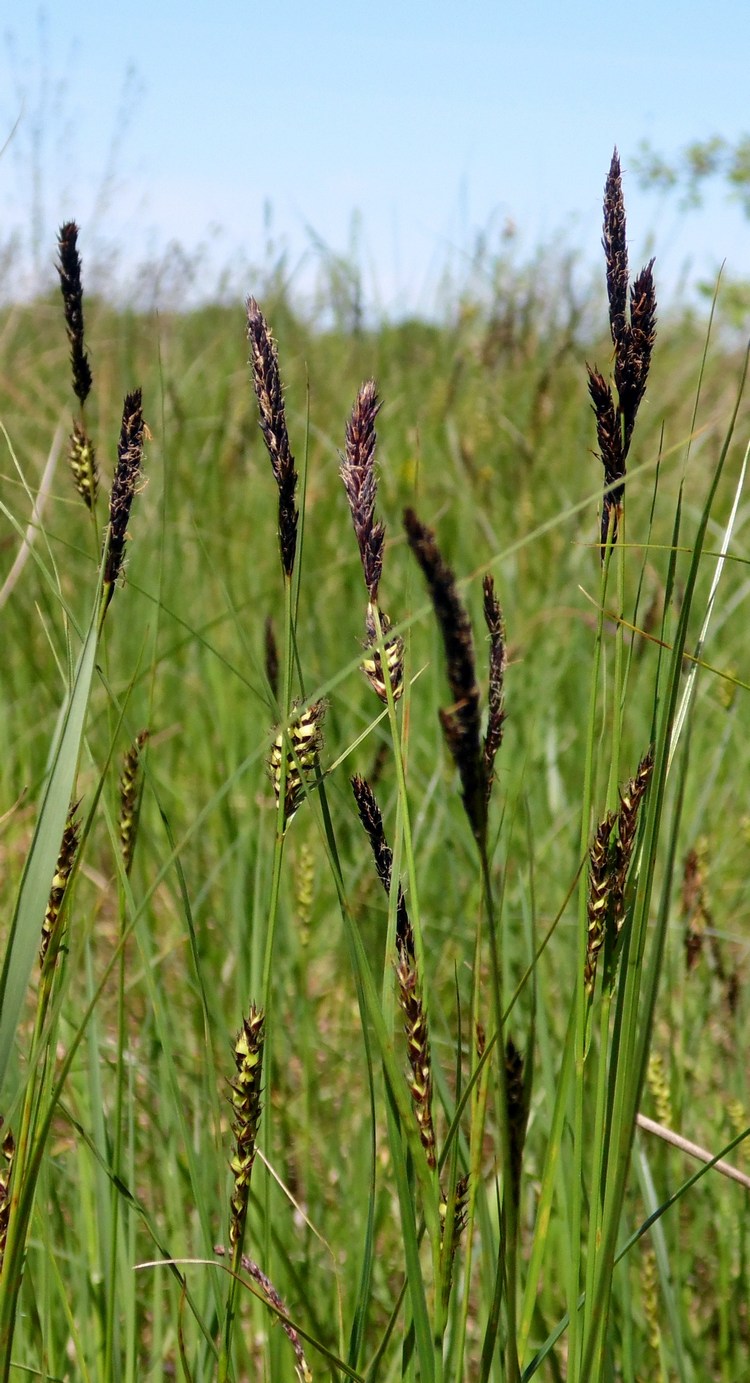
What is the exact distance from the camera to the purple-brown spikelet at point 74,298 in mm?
836

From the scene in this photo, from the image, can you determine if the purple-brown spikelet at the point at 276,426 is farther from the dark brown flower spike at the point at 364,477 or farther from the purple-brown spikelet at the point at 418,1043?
the purple-brown spikelet at the point at 418,1043

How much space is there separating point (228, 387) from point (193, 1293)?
360 cm

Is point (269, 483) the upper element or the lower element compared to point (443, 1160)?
upper

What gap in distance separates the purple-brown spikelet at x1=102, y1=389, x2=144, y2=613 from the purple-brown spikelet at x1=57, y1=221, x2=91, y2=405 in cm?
14

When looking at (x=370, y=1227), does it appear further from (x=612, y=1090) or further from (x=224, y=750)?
(x=224, y=750)

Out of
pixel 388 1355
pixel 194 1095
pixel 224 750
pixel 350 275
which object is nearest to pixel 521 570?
pixel 350 275

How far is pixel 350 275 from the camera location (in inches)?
132

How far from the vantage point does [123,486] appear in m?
0.68

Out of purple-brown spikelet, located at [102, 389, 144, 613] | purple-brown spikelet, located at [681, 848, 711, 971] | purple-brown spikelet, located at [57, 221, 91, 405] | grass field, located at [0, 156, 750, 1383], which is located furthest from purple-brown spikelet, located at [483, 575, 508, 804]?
purple-brown spikelet, located at [681, 848, 711, 971]

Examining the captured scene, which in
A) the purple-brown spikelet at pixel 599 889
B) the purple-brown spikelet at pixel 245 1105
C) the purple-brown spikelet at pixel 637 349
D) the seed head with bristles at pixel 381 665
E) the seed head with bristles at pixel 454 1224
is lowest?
the seed head with bristles at pixel 454 1224

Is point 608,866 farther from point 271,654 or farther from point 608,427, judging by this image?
point 271,654

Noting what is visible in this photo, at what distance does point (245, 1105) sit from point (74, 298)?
58cm

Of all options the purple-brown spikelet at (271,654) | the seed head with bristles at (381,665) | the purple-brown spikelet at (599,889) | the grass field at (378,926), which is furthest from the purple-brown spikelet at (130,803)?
the purple-brown spikelet at (599,889)

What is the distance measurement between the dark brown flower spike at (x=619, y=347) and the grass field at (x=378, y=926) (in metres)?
0.02
